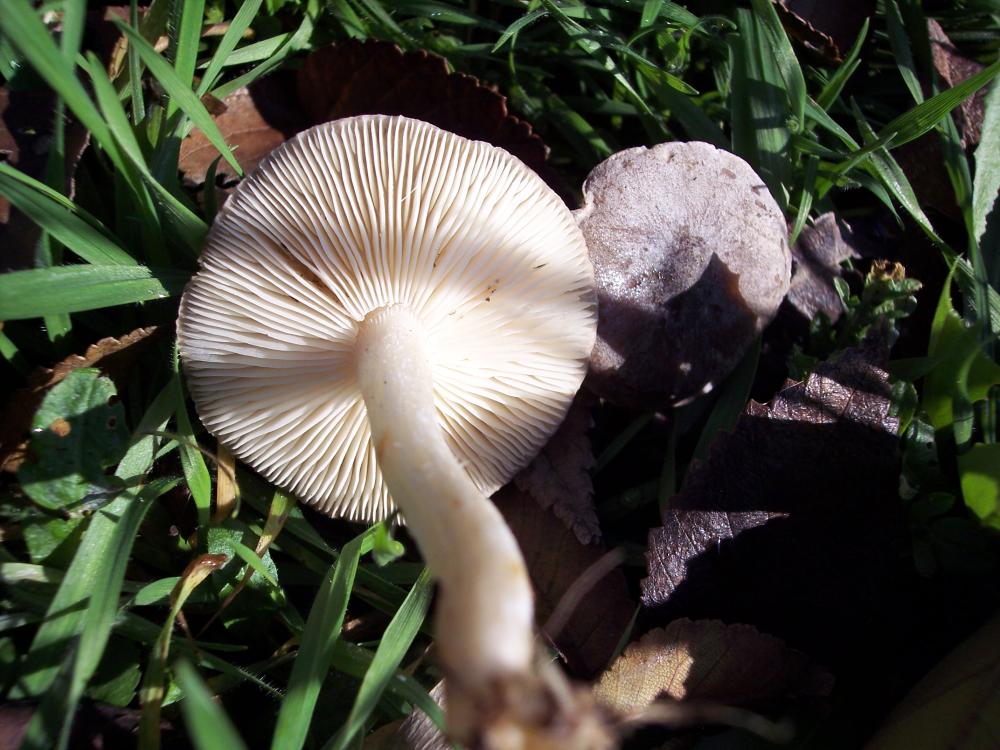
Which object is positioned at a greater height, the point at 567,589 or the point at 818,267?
the point at 818,267

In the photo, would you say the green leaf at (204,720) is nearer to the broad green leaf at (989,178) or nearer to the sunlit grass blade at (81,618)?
the sunlit grass blade at (81,618)

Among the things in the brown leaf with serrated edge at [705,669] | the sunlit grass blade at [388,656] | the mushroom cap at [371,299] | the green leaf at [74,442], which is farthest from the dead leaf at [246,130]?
the brown leaf with serrated edge at [705,669]

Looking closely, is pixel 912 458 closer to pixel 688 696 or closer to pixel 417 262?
pixel 688 696

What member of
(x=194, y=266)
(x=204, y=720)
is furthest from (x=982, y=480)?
(x=194, y=266)

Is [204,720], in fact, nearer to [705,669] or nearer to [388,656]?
[388,656]

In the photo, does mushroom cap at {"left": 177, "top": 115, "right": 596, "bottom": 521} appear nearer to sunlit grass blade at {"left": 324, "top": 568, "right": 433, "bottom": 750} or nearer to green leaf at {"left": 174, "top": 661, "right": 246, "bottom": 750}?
sunlit grass blade at {"left": 324, "top": 568, "right": 433, "bottom": 750}

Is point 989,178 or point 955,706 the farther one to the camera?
point 989,178

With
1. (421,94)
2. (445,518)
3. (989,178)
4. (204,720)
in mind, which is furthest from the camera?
(989,178)

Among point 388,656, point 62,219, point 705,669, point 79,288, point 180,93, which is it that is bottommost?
point 705,669
